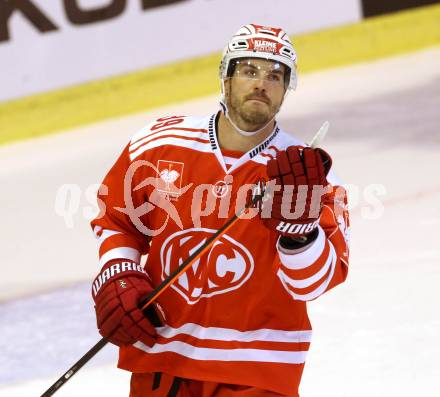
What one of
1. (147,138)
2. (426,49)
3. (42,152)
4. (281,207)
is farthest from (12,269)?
(426,49)

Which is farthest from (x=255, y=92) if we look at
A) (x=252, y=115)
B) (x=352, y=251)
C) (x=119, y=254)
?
(x=352, y=251)

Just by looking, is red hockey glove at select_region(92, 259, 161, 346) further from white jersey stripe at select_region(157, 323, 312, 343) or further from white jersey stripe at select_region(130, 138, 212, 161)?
Answer: white jersey stripe at select_region(130, 138, 212, 161)

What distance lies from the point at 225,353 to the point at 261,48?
24.1 inches

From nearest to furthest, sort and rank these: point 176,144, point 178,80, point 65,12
Answer: 1. point 176,144
2. point 65,12
3. point 178,80

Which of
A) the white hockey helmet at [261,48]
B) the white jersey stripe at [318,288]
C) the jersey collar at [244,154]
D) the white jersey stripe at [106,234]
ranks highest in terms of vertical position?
the white hockey helmet at [261,48]

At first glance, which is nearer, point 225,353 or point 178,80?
point 225,353

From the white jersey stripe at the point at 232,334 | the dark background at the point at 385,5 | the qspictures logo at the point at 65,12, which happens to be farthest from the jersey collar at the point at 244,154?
the dark background at the point at 385,5

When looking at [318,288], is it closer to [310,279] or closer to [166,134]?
[310,279]

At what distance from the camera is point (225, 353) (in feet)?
8.32

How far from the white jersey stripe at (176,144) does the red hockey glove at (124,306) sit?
227 millimetres

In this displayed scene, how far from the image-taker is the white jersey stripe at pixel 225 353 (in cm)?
254

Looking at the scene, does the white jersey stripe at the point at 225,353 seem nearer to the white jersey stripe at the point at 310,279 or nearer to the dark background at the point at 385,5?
the white jersey stripe at the point at 310,279

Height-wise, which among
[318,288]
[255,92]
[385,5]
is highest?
[385,5]

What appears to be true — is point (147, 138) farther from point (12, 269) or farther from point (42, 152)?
point (42, 152)
